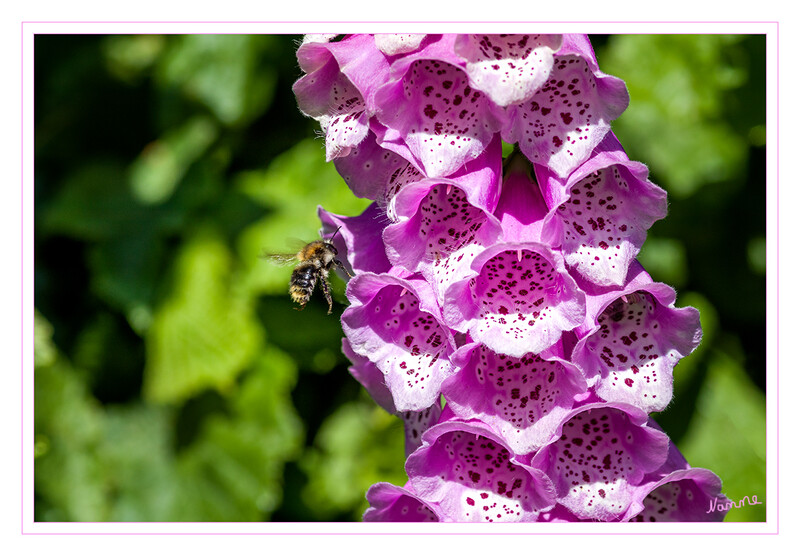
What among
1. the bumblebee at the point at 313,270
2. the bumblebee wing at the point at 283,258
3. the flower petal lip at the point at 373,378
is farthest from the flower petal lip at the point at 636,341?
the bumblebee wing at the point at 283,258

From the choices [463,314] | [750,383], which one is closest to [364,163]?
[463,314]

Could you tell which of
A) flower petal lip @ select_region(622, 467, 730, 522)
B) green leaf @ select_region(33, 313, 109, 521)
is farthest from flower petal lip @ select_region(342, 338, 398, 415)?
green leaf @ select_region(33, 313, 109, 521)

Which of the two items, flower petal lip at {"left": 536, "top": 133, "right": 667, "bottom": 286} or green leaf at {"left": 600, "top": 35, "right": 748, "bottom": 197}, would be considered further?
green leaf at {"left": 600, "top": 35, "right": 748, "bottom": 197}

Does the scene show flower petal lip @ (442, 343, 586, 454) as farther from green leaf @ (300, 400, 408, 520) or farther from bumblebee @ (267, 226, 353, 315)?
green leaf @ (300, 400, 408, 520)

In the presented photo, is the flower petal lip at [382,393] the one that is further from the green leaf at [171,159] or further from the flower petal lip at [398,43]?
the green leaf at [171,159]

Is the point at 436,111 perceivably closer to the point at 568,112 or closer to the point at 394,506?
the point at 568,112
